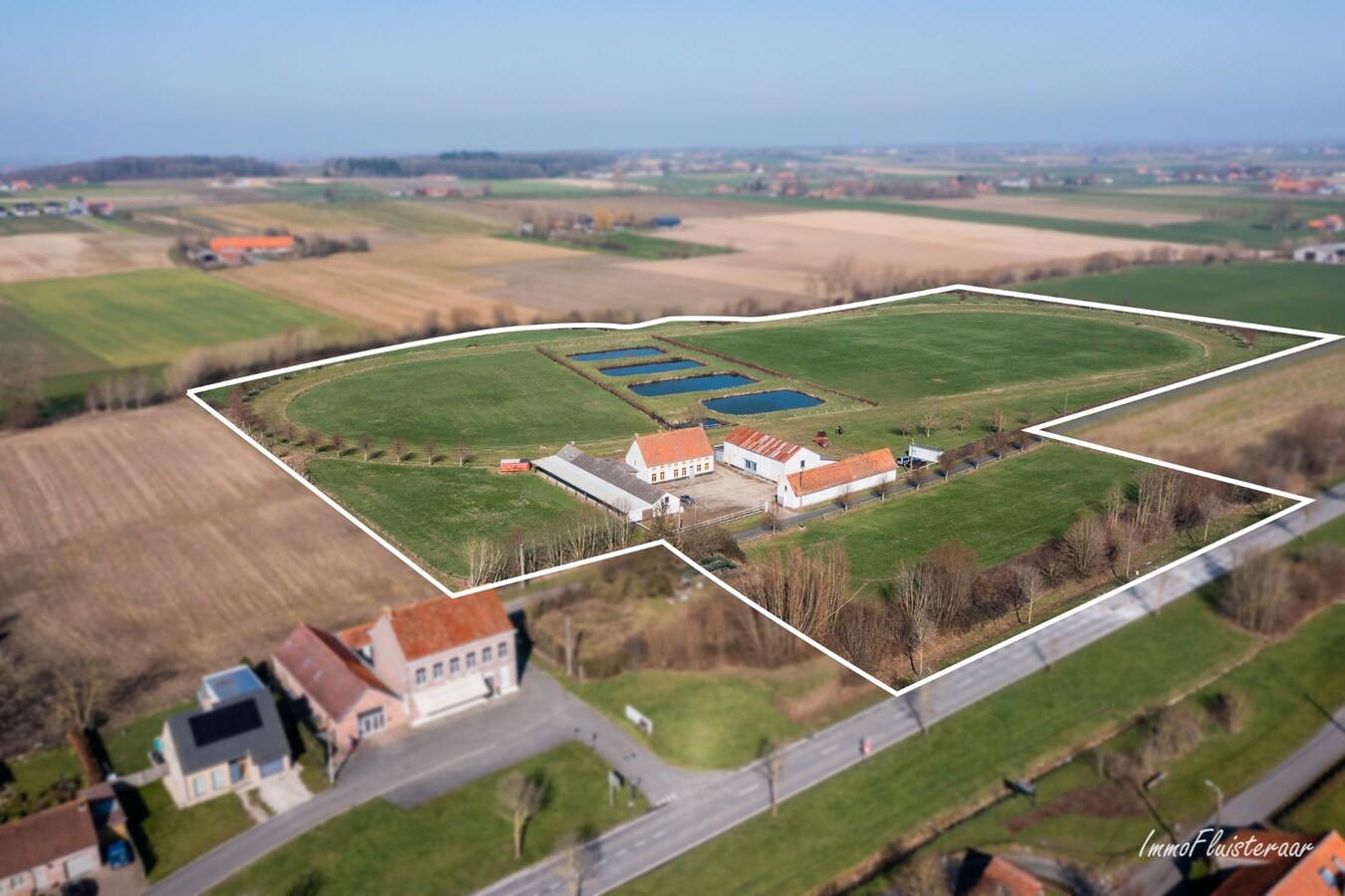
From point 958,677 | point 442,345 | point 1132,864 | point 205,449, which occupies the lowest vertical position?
point 1132,864

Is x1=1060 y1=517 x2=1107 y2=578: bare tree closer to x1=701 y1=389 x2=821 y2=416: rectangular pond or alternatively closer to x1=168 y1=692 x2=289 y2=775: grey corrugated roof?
x1=701 y1=389 x2=821 y2=416: rectangular pond

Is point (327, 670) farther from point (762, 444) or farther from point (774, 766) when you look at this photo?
point (762, 444)

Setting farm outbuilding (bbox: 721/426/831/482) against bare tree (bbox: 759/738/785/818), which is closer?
bare tree (bbox: 759/738/785/818)

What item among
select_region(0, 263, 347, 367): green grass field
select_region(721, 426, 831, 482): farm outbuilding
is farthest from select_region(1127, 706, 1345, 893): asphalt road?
select_region(0, 263, 347, 367): green grass field

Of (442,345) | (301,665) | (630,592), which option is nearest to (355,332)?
(442,345)

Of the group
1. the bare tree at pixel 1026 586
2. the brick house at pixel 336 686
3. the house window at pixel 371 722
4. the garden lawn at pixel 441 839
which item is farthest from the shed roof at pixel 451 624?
the bare tree at pixel 1026 586

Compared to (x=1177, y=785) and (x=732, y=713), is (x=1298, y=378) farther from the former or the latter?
(x=732, y=713)
